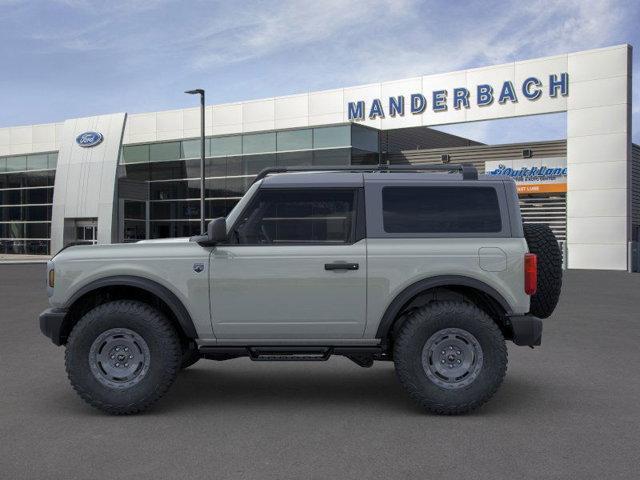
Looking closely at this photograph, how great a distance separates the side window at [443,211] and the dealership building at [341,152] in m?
24.1

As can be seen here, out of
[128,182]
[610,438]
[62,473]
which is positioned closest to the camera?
[62,473]

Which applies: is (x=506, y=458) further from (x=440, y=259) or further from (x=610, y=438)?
(x=440, y=259)

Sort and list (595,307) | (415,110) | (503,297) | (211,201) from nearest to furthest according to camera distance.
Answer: (503,297)
(595,307)
(415,110)
(211,201)

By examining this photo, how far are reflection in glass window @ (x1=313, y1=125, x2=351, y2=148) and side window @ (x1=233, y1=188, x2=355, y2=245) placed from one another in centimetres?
2678

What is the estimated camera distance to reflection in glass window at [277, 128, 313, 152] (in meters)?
34.1

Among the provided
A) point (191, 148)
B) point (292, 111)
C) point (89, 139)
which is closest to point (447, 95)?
point (292, 111)

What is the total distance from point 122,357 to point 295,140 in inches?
1154

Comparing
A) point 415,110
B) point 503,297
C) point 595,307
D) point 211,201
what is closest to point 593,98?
point 415,110

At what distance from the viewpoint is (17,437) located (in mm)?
5016

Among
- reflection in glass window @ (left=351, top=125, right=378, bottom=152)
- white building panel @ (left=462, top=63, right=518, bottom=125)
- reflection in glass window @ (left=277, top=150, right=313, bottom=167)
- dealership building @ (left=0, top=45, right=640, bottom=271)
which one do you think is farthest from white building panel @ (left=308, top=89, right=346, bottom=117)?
white building panel @ (left=462, top=63, right=518, bottom=125)

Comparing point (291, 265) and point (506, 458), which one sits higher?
point (291, 265)

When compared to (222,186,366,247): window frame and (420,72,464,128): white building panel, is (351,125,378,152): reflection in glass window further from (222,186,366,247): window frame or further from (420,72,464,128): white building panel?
(222,186,366,247): window frame

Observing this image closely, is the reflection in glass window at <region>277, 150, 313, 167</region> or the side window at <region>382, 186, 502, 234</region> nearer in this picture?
the side window at <region>382, 186, 502, 234</region>

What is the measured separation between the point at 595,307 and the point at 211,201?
25949 millimetres
